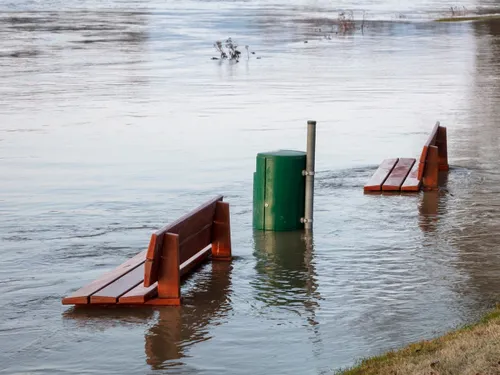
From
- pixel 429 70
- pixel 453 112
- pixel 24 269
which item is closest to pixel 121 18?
pixel 429 70

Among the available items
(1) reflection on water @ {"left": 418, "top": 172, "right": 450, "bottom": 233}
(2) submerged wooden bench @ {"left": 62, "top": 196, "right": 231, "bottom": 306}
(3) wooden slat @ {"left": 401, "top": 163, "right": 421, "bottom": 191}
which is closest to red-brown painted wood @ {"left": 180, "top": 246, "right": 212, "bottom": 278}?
(2) submerged wooden bench @ {"left": 62, "top": 196, "right": 231, "bottom": 306}

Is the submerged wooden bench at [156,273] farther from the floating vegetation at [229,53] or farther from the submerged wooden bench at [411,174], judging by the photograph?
the floating vegetation at [229,53]

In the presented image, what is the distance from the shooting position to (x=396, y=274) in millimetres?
9883

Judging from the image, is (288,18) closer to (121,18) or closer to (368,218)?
(121,18)

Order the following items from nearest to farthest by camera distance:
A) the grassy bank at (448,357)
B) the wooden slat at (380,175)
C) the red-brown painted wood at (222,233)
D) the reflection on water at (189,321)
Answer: the grassy bank at (448,357) < the reflection on water at (189,321) < the red-brown painted wood at (222,233) < the wooden slat at (380,175)

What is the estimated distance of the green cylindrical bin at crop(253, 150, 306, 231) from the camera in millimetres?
11483

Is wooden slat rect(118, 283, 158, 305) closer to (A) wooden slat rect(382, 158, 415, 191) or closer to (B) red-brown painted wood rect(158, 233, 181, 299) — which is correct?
(B) red-brown painted wood rect(158, 233, 181, 299)

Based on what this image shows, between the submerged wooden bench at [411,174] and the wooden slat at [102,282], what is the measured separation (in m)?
4.30

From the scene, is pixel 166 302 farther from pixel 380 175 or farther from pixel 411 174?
pixel 411 174

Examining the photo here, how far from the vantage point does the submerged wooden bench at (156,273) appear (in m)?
8.89

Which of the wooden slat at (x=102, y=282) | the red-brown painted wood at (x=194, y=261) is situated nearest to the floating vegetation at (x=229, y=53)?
the red-brown painted wood at (x=194, y=261)

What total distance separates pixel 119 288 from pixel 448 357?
3.06 m

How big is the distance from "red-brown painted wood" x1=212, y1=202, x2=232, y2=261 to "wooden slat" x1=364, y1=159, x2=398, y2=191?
3.60 meters

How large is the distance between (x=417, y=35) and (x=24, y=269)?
3552 cm
